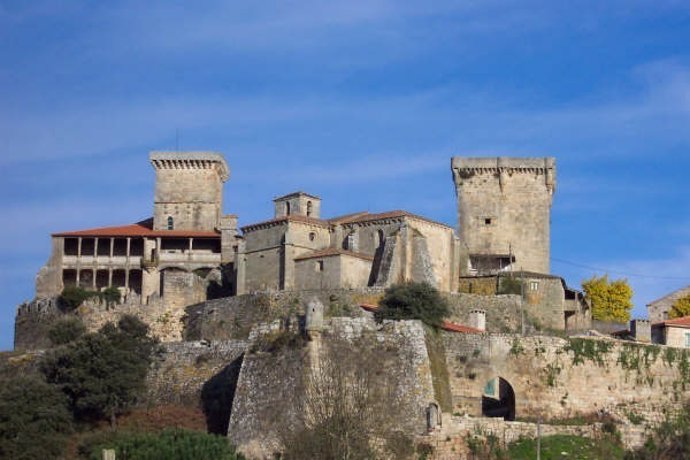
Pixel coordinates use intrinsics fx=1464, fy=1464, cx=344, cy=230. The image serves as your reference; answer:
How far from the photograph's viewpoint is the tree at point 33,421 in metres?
58.0

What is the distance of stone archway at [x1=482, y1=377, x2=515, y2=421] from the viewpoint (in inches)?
2393

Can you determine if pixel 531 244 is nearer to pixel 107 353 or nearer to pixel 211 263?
pixel 211 263

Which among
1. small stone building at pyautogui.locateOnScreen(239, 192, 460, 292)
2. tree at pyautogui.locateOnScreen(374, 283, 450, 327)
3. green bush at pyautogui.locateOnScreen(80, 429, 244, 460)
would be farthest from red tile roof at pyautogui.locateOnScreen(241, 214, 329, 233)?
green bush at pyautogui.locateOnScreen(80, 429, 244, 460)

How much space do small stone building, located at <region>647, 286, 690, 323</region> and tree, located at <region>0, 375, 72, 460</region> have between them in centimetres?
4547

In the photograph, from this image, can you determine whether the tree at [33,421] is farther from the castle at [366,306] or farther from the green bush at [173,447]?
the castle at [366,306]

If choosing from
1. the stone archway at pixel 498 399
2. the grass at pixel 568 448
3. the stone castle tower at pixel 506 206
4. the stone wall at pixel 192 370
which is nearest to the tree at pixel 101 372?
the stone wall at pixel 192 370

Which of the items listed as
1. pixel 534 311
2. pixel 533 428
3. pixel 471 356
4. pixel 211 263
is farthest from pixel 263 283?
pixel 533 428

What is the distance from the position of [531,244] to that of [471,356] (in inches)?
1219

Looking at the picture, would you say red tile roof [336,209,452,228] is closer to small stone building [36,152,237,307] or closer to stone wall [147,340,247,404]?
small stone building [36,152,237,307]

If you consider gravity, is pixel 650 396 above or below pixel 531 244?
below

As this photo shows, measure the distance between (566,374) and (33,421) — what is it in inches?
860

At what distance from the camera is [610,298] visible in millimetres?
93750

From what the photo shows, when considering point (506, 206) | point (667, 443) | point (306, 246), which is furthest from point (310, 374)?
point (506, 206)

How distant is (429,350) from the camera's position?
5753 cm
